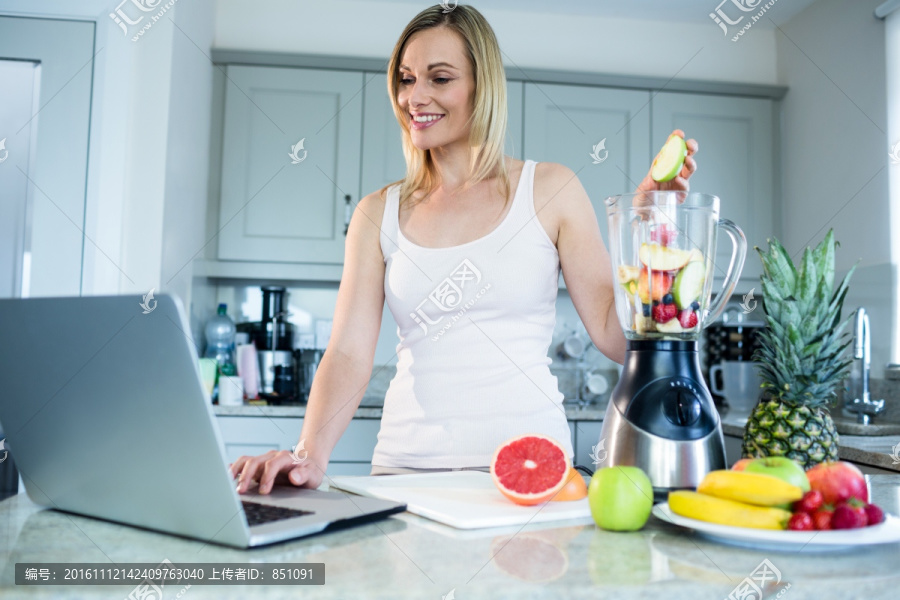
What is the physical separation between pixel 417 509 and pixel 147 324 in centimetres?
35

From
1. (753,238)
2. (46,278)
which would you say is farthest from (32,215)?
(753,238)

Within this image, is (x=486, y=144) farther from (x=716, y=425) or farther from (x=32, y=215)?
(x=32, y=215)

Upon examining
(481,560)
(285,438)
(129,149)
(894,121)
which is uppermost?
(894,121)

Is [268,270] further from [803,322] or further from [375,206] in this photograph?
[803,322]

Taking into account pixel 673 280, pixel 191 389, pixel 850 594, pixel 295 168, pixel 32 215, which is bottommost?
pixel 850 594

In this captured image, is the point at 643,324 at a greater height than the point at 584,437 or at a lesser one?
greater

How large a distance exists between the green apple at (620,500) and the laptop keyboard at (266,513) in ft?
0.89

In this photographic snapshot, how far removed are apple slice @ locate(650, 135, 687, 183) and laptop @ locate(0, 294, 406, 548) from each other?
51 centimetres

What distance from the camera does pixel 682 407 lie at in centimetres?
83

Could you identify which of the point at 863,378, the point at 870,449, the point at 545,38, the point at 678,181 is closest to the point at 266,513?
the point at 678,181

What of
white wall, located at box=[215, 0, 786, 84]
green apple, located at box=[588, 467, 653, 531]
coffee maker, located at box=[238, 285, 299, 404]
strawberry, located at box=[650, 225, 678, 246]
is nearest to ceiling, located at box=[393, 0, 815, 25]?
white wall, located at box=[215, 0, 786, 84]

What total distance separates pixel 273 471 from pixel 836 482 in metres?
0.56

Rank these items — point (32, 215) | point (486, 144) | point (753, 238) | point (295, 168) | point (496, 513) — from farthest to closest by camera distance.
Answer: point (753, 238)
point (295, 168)
point (32, 215)
point (486, 144)
point (496, 513)

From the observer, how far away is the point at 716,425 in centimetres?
84
